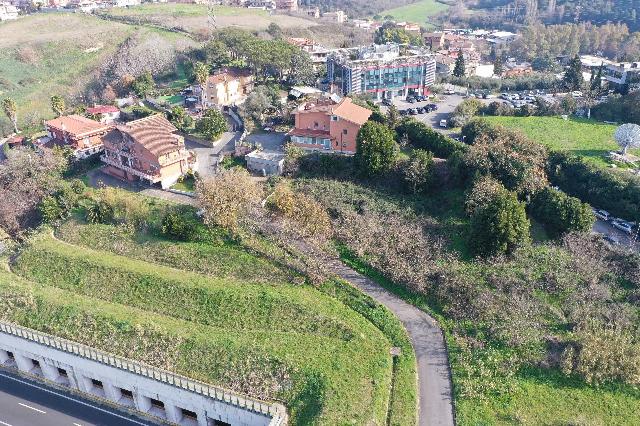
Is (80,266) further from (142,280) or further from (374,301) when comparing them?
(374,301)

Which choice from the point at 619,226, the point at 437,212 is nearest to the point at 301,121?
the point at 437,212

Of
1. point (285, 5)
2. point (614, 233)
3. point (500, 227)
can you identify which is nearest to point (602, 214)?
point (614, 233)

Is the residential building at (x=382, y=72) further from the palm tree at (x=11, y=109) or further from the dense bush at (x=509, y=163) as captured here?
the palm tree at (x=11, y=109)

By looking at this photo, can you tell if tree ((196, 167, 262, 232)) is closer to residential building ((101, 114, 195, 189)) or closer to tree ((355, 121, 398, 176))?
residential building ((101, 114, 195, 189))

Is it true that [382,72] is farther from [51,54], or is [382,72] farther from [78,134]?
[51,54]

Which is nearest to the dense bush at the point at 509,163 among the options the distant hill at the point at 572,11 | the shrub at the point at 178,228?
the shrub at the point at 178,228

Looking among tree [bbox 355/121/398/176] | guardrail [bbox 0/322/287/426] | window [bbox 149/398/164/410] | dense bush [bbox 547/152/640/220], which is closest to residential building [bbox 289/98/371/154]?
tree [bbox 355/121/398/176]
